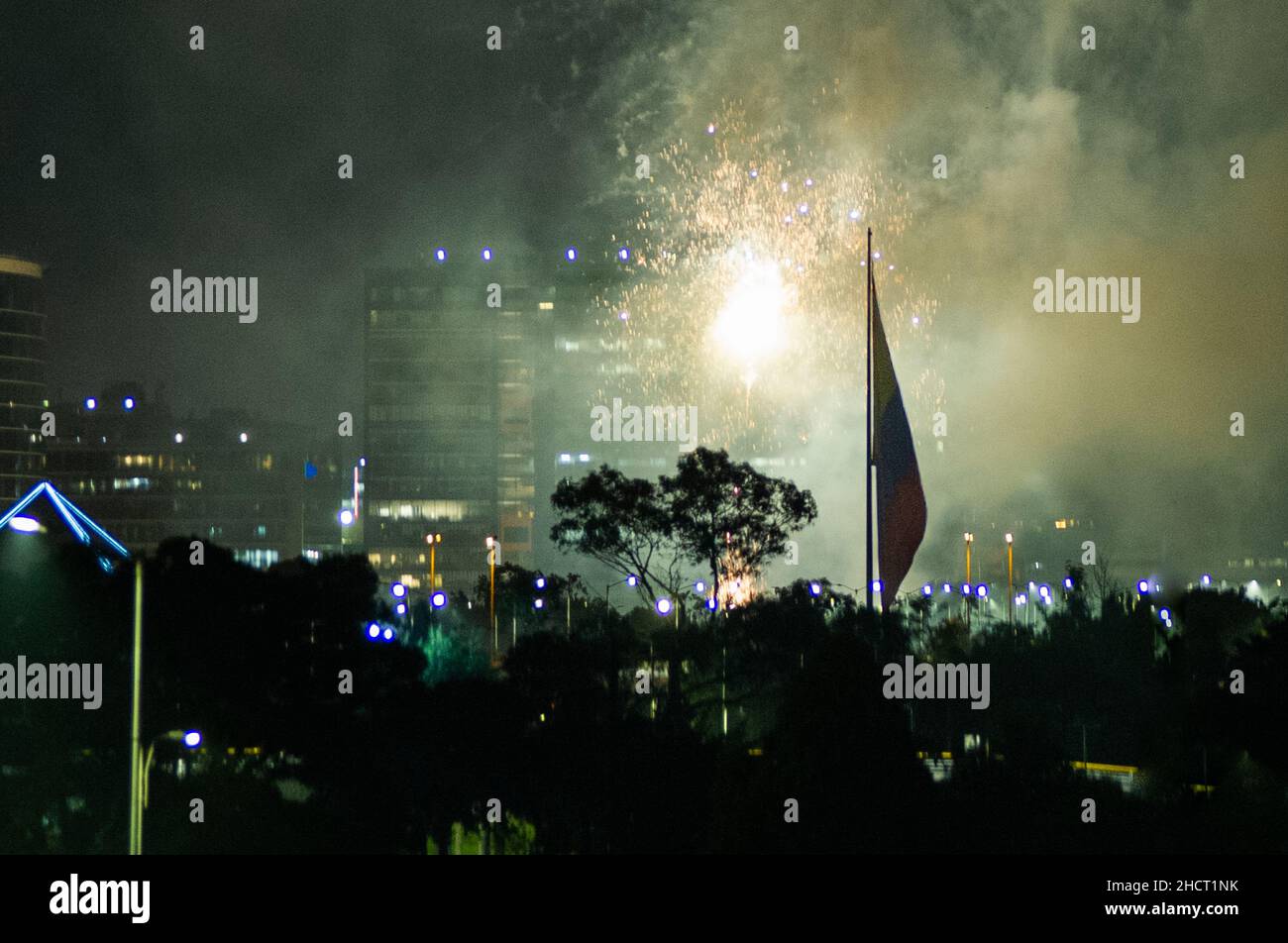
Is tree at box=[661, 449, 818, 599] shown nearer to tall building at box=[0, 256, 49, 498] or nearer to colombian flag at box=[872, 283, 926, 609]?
colombian flag at box=[872, 283, 926, 609]

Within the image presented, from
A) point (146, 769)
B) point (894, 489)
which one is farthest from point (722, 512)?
point (146, 769)

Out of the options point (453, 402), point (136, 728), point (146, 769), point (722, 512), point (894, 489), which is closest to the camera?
point (146, 769)

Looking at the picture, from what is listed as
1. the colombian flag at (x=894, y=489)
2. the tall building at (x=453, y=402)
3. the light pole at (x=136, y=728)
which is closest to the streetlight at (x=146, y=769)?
the light pole at (x=136, y=728)

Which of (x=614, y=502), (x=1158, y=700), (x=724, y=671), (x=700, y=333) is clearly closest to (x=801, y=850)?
(x=724, y=671)

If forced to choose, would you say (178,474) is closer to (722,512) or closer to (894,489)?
(722,512)

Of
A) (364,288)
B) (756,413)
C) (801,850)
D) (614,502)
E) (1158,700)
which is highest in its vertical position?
(364,288)

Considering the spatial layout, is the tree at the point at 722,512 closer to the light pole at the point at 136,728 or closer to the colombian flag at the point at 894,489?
the colombian flag at the point at 894,489

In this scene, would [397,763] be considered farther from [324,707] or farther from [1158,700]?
[1158,700]
